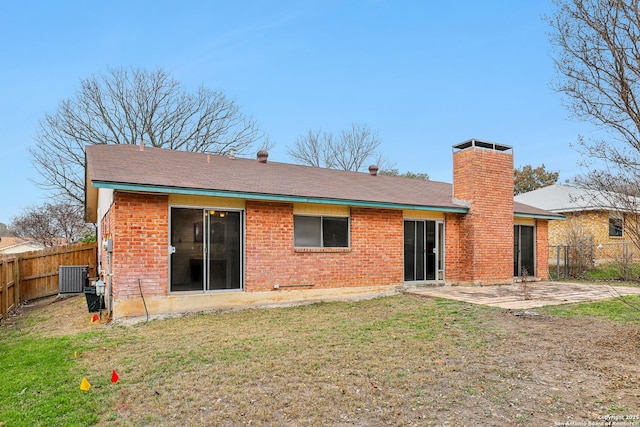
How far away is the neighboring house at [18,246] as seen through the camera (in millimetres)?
27928

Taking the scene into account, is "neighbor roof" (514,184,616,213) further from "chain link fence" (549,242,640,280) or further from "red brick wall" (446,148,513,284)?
"red brick wall" (446,148,513,284)

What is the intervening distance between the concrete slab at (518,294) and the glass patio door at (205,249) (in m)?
5.00

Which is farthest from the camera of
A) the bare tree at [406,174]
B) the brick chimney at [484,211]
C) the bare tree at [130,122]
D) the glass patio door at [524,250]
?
the bare tree at [406,174]

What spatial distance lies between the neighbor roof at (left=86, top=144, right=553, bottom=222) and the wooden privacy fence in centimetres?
228

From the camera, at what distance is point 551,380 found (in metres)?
4.50

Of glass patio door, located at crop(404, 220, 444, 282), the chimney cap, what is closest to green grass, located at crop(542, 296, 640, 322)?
glass patio door, located at crop(404, 220, 444, 282)

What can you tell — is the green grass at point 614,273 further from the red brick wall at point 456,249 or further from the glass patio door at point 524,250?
the red brick wall at point 456,249

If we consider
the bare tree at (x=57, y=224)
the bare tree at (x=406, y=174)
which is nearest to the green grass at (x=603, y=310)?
the bare tree at (x=57, y=224)

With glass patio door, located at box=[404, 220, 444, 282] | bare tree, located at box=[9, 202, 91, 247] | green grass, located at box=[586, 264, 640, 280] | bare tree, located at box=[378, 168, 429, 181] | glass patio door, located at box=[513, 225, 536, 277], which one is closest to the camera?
glass patio door, located at box=[404, 220, 444, 282]

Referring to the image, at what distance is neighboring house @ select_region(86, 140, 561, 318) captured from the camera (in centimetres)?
819

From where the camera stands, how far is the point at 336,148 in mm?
33469

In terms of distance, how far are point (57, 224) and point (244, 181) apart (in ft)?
68.7

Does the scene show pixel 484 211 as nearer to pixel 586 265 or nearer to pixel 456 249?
pixel 456 249

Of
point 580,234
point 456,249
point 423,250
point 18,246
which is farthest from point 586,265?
point 18,246
